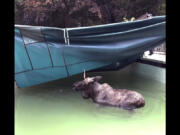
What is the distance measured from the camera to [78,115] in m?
2.36

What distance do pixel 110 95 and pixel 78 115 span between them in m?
0.56

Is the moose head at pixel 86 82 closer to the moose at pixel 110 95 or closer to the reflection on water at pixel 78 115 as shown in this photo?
the moose at pixel 110 95

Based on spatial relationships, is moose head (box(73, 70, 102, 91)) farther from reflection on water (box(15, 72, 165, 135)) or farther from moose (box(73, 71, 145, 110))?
reflection on water (box(15, 72, 165, 135))

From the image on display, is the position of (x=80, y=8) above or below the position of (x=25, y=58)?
above

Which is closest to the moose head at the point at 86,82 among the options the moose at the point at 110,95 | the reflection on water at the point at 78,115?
the moose at the point at 110,95

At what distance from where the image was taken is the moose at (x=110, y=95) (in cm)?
241

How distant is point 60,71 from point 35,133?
1.22m

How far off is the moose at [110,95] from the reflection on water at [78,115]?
0.09 m

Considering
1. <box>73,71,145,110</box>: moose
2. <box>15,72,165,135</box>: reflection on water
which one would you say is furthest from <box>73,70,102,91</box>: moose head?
<box>15,72,165,135</box>: reflection on water

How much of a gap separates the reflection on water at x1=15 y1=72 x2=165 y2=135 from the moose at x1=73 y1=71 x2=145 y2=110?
87mm
